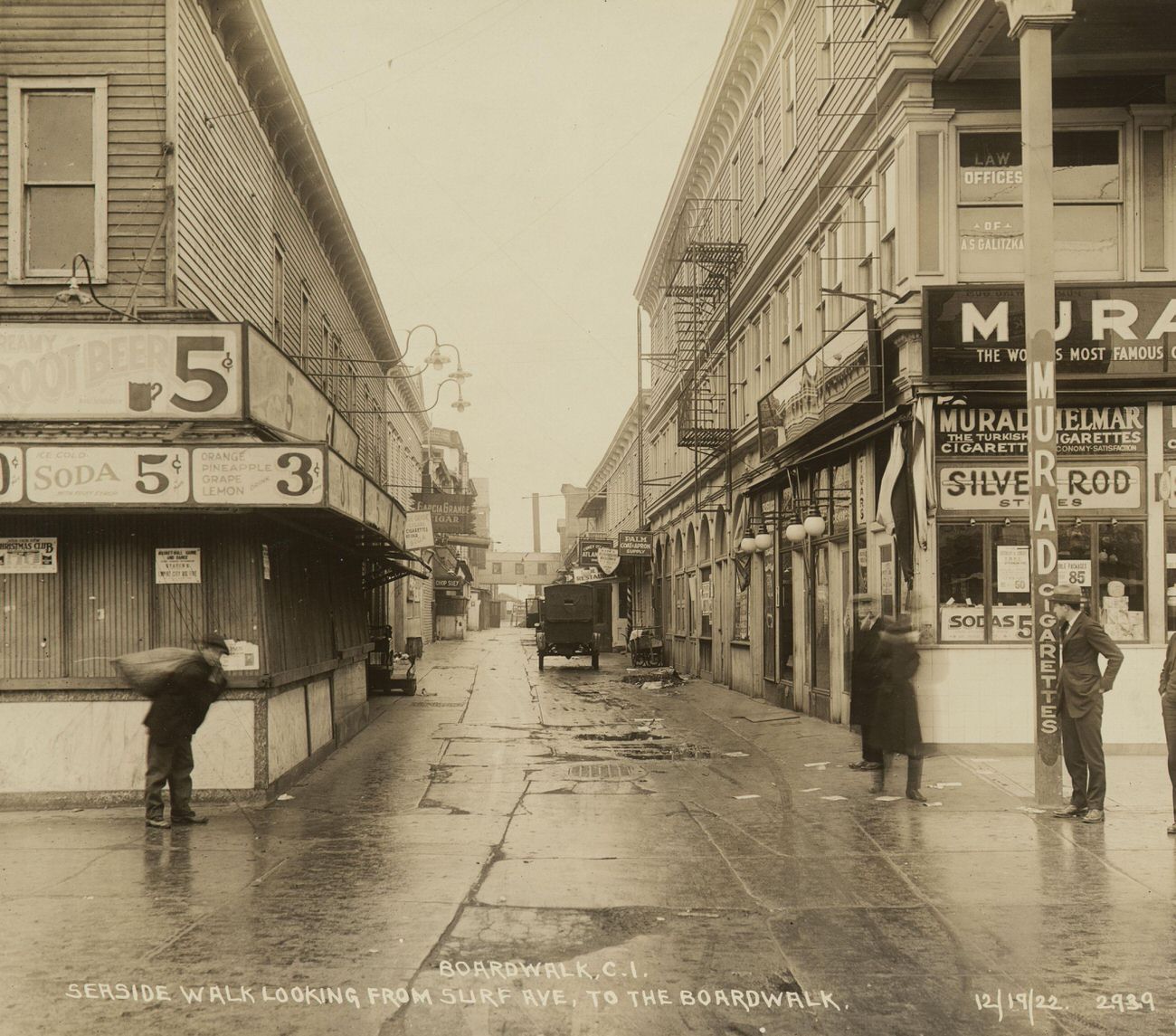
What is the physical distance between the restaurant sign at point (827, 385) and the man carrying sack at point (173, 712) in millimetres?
8600

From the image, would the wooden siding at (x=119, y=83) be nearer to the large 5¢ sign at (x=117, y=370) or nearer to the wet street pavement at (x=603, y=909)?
the large 5¢ sign at (x=117, y=370)

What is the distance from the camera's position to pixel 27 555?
1134 centimetres

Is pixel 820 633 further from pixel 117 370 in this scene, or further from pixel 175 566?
pixel 117 370

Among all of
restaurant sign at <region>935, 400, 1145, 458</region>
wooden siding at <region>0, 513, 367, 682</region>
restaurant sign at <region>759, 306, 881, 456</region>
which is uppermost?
restaurant sign at <region>759, 306, 881, 456</region>

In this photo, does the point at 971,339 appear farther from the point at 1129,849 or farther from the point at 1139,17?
the point at 1129,849

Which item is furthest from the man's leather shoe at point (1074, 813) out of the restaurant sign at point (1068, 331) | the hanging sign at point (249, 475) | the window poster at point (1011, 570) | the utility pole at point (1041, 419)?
the hanging sign at point (249, 475)

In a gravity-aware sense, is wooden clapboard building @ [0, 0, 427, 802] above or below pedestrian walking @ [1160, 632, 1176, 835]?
above

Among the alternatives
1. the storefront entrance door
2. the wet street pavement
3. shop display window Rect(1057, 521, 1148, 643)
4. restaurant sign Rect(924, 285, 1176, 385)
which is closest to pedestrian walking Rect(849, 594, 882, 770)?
the wet street pavement

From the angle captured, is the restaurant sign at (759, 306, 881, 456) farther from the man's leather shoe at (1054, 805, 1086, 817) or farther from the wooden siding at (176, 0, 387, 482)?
the wooden siding at (176, 0, 387, 482)

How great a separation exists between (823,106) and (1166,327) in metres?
6.83

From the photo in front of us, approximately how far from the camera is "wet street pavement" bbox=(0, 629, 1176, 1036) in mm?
5527

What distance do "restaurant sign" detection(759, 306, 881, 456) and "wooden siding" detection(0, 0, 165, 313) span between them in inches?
323

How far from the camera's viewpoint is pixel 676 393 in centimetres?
3638

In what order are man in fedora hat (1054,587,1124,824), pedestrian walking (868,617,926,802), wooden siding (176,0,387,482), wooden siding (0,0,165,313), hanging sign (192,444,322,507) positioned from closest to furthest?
man in fedora hat (1054,587,1124,824) → hanging sign (192,444,322,507) → pedestrian walking (868,617,926,802) → wooden siding (0,0,165,313) → wooden siding (176,0,387,482)
